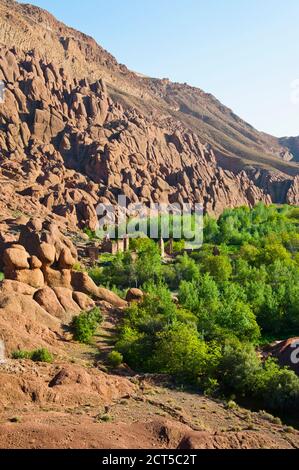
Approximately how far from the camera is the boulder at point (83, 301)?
4062cm

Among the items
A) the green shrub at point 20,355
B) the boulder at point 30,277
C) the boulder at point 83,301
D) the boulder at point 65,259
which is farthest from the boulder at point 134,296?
the green shrub at point 20,355

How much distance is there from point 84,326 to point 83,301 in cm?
526

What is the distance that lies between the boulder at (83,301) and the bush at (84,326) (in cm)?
248

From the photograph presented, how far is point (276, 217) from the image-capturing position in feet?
414

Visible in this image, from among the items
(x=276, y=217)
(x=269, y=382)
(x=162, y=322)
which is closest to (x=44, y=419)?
(x=269, y=382)

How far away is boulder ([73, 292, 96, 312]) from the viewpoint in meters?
40.6

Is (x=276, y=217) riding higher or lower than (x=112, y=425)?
higher

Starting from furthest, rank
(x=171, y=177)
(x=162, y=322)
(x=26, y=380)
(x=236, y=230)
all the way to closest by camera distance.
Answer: (x=171, y=177) → (x=236, y=230) → (x=162, y=322) → (x=26, y=380)

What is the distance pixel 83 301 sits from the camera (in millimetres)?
41062

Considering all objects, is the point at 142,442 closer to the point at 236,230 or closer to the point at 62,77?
the point at 236,230

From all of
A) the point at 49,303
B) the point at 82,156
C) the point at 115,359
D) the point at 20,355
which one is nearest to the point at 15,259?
the point at 49,303

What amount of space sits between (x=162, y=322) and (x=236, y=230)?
74.4 m

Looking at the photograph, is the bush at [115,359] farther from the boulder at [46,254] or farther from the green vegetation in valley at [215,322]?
the boulder at [46,254]

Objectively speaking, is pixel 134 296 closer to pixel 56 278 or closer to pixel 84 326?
pixel 56 278
